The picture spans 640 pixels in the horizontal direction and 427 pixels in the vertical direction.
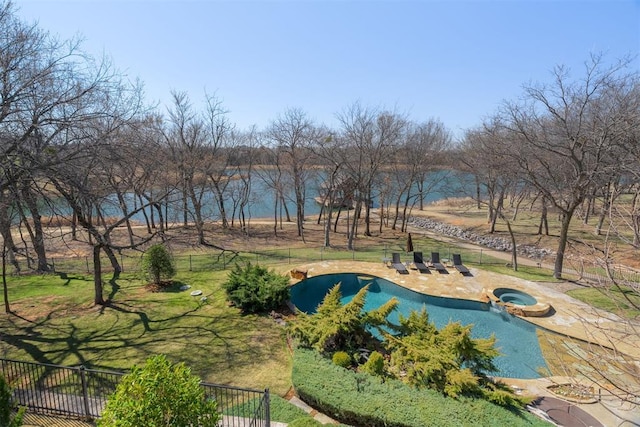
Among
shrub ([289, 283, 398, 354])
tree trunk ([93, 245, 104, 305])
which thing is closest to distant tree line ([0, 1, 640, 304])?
tree trunk ([93, 245, 104, 305])

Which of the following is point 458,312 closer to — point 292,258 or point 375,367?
point 375,367

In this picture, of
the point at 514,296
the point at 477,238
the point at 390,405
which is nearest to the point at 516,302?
the point at 514,296

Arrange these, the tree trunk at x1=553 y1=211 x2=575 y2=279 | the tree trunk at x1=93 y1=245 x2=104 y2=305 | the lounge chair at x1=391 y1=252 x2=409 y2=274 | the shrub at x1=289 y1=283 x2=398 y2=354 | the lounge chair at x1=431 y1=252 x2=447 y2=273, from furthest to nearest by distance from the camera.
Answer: the lounge chair at x1=431 y1=252 x2=447 y2=273 → the lounge chair at x1=391 y1=252 x2=409 y2=274 → the tree trunk at x1=553 y1=211 x2=575 y2=279 → the tree trunk at x1=93 y1=245 x2=104 y2=305 → the shrub at x1=289 y1=283 x2=398 y2=354

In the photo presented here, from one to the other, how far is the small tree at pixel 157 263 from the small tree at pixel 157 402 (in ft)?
33.7

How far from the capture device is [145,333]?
10.9 meters

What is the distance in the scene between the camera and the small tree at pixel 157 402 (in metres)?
4.32

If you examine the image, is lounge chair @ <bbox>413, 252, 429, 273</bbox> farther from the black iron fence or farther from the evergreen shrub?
the evergreen shrub

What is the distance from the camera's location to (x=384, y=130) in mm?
23469

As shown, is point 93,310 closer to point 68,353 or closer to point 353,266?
point 68,353

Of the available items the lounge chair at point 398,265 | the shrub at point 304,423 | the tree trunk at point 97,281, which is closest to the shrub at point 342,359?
the shrub at point 304,423

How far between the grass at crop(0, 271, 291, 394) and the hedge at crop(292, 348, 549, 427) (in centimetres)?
114

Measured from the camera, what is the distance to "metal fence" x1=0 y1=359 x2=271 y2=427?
22.9 ft

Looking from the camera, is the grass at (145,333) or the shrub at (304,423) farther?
the grass at (145,333)

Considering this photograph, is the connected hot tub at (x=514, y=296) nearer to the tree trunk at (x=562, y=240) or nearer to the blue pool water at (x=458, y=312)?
the blue pool water at (x=458, y=312)
